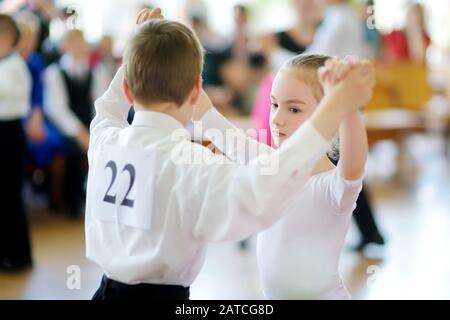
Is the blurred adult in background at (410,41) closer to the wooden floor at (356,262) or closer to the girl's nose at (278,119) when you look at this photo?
the wooden floor at (356,262)

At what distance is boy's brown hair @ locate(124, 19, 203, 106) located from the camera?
124 centimetres

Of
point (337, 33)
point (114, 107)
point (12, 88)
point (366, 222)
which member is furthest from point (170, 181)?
point (366, 222)

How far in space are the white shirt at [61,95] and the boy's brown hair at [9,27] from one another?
981 millimetres

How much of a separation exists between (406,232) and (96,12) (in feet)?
8.85

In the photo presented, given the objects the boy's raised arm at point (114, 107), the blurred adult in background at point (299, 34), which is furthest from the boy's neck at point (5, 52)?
the boy's raised arm at point (114, 107)

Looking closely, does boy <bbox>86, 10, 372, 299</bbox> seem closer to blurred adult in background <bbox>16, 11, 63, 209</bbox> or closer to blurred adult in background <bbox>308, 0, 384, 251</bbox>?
blurred adult in background <bbox>308, 0, 384, 251</bbox>

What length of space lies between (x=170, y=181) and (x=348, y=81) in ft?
1.09

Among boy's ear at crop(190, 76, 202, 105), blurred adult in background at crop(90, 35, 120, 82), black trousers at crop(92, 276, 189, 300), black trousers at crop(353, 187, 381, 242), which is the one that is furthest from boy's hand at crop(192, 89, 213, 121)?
blurred adult in background at crop(90, 35, 120, 82)

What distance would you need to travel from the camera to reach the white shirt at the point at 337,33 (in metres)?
3.28

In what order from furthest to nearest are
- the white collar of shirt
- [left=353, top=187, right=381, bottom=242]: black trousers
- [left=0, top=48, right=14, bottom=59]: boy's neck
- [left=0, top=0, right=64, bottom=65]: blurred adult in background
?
[left=0, top=0, right=64, bottom=65]: blurred adult in background → [left=353, top=187, right=381, bottom=242]: black trousers → [left=0, top=48, right=14, bottom=59]: boy's neck → the white collar of shirt

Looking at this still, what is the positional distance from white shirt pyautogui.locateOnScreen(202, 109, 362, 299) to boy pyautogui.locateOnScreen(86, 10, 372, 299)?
18 centimetres

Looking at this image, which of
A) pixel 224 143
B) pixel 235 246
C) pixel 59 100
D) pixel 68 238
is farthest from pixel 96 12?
pixel 224 143

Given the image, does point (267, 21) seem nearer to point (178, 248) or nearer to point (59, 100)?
point (59, 100)

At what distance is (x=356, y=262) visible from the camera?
3545mm
